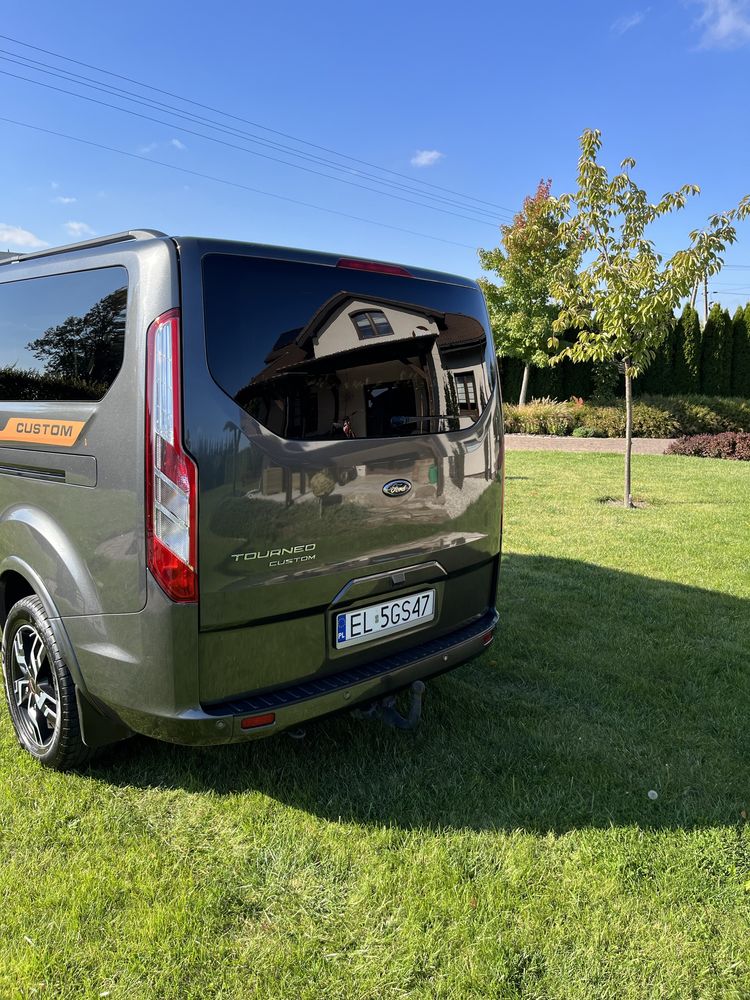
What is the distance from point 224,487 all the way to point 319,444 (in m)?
0.39

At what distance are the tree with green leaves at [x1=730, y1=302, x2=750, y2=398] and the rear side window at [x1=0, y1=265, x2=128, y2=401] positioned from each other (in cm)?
2394

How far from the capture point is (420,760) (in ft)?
9.71

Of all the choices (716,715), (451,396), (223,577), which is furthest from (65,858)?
(716,715)

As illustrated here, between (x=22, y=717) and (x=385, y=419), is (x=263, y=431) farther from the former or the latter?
(x=22, y=717)

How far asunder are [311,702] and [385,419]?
108 centimetres

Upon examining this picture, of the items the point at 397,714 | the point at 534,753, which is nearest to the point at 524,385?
the point at 534,753

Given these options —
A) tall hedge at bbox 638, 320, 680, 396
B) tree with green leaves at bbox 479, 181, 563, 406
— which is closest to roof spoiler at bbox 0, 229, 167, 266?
tree with green leaves at bbox 479, 181, 563, 406

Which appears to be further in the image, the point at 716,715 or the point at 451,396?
the point at 716,715

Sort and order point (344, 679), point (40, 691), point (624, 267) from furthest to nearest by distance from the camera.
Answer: point (624, 267) < point (40, 691) < point (344, 679)

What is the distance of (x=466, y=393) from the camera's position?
9.90 ft

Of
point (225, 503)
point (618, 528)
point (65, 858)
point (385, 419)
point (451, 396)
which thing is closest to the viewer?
point (225, 503)

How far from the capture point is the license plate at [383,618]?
2586 mm

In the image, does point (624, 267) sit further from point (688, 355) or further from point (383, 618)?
point (688, 355)

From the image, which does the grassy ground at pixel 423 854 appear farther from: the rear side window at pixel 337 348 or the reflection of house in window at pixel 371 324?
the reflection of house in window at pixel 371 324
